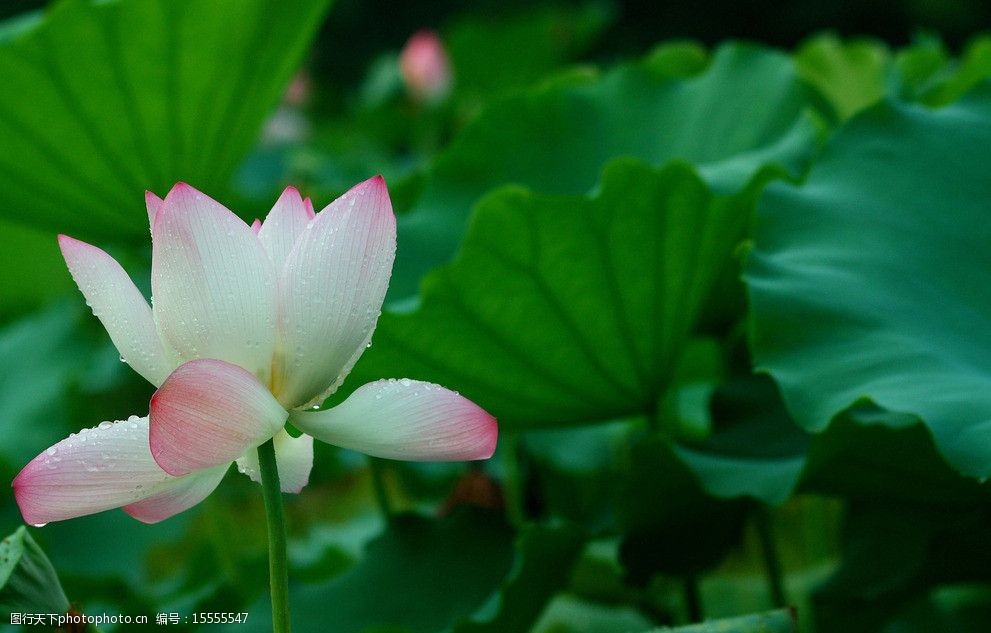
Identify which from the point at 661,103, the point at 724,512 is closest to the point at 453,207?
the point at 661,103

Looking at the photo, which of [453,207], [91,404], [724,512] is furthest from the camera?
[91,404]

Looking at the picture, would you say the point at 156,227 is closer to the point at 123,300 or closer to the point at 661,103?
the point at 123,300

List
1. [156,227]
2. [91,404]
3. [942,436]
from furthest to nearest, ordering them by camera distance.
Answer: [91,404] < [942,436] < [156,227]

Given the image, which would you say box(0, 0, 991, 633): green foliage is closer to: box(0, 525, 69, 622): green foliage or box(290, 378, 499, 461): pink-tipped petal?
box(0, 525, 69, 622): green foliage

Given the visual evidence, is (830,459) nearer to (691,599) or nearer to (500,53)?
(691,599)

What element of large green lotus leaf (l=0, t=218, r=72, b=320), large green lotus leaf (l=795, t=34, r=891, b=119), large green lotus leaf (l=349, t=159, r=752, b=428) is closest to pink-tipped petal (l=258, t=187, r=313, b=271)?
large green lotus leaf (l=349, t=159, r=752, b=428)

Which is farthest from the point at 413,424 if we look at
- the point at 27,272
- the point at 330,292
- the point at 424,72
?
the point at 424,72
